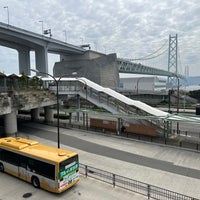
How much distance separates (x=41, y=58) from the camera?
71.0 m

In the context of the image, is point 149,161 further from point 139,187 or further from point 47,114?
point 47,114

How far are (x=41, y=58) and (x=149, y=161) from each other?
61084 millimetres

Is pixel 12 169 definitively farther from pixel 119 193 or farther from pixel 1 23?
pixel 1 23

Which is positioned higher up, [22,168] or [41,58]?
[41,58]

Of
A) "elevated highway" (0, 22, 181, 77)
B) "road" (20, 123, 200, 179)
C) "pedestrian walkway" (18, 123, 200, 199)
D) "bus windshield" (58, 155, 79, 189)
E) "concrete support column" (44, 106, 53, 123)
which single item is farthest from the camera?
"elevated highway" (0, 22, 181, 77)

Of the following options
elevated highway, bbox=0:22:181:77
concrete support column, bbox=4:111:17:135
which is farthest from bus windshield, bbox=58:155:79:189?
elevated highway, bbox=0:22:181:77

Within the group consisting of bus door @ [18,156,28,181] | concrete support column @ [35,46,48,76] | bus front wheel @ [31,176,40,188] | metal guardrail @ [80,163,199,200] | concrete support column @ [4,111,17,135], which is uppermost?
concrete support column @ [35,46,48,76]

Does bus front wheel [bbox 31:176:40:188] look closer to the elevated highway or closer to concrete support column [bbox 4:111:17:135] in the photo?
concrete support column [bbox 4:111:17:135]

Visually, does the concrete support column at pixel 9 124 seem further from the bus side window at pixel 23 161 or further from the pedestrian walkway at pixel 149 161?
the bus side window at pixel 23 161

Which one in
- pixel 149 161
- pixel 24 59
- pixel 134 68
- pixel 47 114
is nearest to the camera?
pixel 149 161

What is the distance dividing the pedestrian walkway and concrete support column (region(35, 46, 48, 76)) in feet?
156

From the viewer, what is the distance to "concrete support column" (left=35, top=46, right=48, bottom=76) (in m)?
69.3

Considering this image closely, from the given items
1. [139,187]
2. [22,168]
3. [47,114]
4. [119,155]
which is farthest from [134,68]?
[22,168]

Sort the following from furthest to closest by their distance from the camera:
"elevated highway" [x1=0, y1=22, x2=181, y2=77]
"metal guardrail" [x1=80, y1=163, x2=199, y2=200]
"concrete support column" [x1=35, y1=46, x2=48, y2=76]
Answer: "concrete support column" [x1=35, y1=46, x2=48, y2=76] → "elevated highway" [x1=0, y1=22, x2=181, y2=77] → "metal guardrail" [x1=80, y1=163, x2=199, y2=200]
